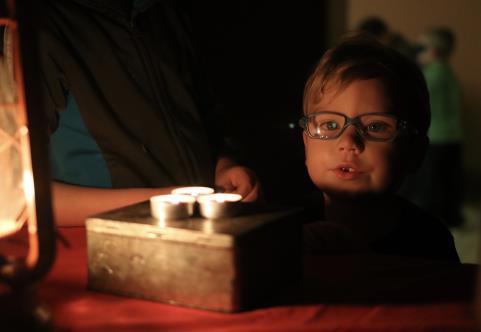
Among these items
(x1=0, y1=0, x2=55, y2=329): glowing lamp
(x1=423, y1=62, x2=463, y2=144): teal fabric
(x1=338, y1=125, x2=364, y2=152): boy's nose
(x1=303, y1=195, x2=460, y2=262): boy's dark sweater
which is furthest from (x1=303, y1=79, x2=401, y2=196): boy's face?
(x1=423, y1=62, x2=463, y2=144): teal fabric

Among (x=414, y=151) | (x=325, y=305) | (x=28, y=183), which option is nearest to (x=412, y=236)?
(x=414, y=151)

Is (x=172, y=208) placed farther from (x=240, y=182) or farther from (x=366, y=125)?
(x=366, y=125)

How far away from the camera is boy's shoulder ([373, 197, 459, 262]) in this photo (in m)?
1.26

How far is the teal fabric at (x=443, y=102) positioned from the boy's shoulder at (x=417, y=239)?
10.3 ft

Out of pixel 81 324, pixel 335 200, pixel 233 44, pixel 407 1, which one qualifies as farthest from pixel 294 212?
pixel 407 1

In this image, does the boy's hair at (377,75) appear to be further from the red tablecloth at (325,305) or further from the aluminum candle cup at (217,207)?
the aluminum candle cup at (217,207)

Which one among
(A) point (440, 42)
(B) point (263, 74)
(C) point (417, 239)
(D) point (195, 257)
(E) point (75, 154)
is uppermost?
(A) point (440, 42)

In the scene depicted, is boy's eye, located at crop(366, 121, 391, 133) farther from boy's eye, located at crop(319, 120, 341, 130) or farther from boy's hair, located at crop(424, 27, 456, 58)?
boy's hair, located at crop(424, 27, 456, 58)

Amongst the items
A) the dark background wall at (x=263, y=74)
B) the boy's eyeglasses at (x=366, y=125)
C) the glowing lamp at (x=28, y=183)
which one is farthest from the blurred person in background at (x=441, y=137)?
the glowing lamp at (x=28, y=183)

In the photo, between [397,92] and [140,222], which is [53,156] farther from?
[397,92]

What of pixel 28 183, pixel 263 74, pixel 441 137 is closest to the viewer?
pixel 28 183

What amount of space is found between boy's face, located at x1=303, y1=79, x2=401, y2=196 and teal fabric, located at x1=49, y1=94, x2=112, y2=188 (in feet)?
1.64

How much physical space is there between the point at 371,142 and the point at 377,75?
16cm

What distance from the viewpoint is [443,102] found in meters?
4.36
